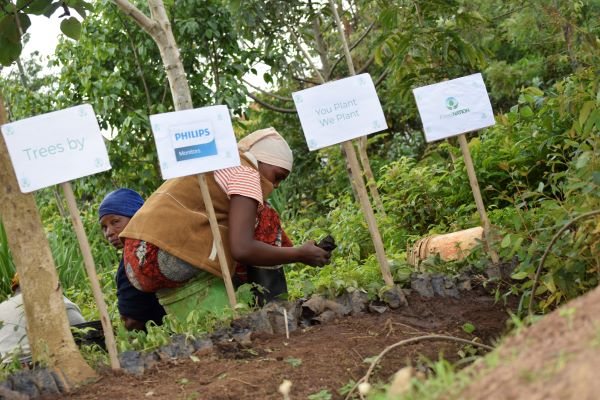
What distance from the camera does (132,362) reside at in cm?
340

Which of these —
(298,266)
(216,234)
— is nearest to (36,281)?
(216,234)

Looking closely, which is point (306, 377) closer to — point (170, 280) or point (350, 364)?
point (350, 364)

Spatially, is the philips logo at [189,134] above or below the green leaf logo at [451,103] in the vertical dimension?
above

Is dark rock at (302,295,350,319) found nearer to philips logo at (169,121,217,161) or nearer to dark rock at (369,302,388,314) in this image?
dark rock at (369,302,388,314)

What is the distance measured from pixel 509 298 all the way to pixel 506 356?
7.67 feet

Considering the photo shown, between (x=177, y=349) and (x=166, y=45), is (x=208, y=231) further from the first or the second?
(x=166, y=45)

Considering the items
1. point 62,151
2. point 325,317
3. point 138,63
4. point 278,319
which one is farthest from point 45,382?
point 138,63

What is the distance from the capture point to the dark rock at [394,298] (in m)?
4.01

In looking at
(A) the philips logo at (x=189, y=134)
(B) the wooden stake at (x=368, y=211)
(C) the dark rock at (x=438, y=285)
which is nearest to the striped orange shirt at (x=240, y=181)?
(A) the philips logo at (x=189, y=134)

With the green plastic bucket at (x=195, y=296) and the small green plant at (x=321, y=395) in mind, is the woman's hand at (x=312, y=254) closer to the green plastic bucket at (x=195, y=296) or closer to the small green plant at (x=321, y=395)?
the green plastic bucket at (x=195, y=296)

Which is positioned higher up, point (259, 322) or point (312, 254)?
point (312, 254)

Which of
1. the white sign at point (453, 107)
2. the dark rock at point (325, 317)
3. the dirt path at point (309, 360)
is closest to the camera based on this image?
the dirt path at point (309, 360)

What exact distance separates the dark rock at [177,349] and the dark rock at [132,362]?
0.09m

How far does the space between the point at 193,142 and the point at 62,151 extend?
0.70 m
